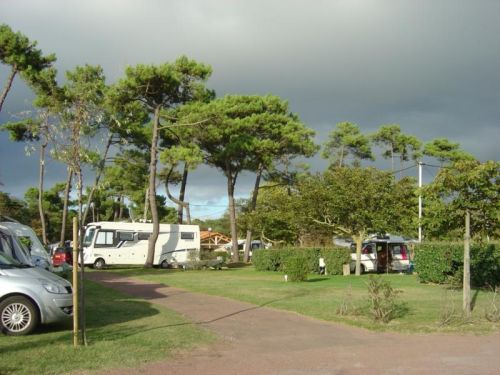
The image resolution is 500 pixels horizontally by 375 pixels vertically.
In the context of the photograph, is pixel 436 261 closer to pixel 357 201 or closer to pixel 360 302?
pixel 357 201

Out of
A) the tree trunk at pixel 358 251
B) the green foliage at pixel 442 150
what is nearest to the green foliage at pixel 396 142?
the green foliage at pixel 442 150

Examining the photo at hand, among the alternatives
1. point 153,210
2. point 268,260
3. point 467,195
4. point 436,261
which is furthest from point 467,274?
point 153,210

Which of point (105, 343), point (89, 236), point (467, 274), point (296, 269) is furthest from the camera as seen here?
point (89, 236)

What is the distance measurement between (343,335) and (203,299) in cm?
622

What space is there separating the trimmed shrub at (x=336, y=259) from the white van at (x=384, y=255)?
384 centimetres

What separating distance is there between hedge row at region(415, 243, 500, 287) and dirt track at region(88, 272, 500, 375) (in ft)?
32.2

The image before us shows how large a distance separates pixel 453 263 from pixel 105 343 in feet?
51.6

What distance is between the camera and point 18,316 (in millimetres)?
8422

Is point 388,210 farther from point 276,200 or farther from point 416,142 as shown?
point 416,142

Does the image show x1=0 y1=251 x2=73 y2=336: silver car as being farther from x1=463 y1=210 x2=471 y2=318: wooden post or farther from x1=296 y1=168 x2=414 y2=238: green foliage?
x1=296 y1=168 x2=414 y2=238: green foliage

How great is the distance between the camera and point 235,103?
38688mm

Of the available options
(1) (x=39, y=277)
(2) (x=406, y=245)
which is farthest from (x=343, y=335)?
(2) (x=406, y=245)

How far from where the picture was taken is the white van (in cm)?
3038

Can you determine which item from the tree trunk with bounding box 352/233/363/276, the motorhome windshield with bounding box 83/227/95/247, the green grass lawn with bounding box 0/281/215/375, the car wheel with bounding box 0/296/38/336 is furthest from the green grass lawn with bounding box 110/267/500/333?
the motorhome windshield with bounding box 83/227/95/247
